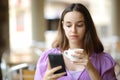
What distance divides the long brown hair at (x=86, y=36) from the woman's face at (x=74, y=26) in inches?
1.1

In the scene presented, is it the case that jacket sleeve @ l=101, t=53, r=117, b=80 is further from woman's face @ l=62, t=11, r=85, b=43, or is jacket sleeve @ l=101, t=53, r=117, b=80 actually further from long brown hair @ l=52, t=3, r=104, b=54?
woman's face @ l=62, t=11, r=85, b=43

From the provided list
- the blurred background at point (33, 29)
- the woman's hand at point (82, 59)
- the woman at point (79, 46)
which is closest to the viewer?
the woman's hand at point (82, 59)

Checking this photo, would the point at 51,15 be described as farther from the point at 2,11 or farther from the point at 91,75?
the point at 91,75

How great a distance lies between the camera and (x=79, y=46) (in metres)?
1.86

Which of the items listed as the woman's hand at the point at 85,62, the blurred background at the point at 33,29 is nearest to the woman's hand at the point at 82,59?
the woman's hand at the point at 85,62

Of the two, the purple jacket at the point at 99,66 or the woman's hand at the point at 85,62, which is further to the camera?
the purple jacket at the point at 99,66

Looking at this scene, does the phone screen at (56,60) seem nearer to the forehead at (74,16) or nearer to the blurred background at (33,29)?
the forehead at (74,16)

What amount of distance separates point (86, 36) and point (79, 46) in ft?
0.20

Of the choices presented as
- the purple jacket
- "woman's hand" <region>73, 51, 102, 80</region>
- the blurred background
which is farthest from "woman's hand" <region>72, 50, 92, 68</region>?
the blurred background

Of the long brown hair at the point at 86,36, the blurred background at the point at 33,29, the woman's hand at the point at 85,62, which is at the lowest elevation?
the blurred background at the point at 33,29

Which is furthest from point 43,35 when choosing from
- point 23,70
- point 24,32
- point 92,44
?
point 92,44

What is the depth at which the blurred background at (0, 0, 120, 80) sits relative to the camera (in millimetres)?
5525

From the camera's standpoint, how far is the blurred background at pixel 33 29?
18.1ft

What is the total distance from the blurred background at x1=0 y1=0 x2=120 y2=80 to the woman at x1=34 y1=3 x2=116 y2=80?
26.3 inches
